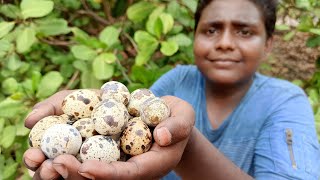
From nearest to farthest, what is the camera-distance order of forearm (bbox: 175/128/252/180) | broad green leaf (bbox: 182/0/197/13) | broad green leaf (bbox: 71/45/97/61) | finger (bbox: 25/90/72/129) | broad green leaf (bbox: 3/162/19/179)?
1. finger (bbox: 25/90/72/129)
2. forearm (bbox: 175/128/252/180)
3. broad green leaf (bbox: 3/162/19/179)
4. broad green leaf (bbox: 71/45/97/61)
5. broad green leaf (bbox: 182/0/197/13)

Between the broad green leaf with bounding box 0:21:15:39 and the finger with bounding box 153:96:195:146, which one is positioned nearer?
the finger with bounding box 153:96:195:146

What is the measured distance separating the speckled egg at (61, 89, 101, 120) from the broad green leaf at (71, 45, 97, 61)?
77 centimetres

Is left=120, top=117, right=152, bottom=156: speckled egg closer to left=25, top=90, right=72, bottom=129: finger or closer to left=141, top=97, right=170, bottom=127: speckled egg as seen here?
left=141, top=97, right=170, bottom=127: speckled egg

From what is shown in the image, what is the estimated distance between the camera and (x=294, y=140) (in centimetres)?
138

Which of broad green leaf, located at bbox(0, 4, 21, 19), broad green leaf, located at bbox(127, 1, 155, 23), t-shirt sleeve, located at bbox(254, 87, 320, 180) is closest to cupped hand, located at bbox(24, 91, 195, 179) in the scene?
t-shirt sleeve, located at bbox(254, 87, 320, 180)

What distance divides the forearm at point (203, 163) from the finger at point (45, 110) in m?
0.36

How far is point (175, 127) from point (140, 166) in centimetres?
12

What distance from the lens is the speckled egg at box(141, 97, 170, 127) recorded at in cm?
103

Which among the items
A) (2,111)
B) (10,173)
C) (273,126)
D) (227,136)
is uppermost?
(273,126)

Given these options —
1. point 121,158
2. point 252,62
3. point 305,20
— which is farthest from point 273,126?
point 305,20

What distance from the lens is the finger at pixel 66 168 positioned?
0.88m

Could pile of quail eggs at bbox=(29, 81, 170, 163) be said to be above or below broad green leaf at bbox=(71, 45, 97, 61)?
above

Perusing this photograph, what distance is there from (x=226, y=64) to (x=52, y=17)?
38.0 inches

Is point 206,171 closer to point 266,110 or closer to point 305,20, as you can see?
point 266,110
